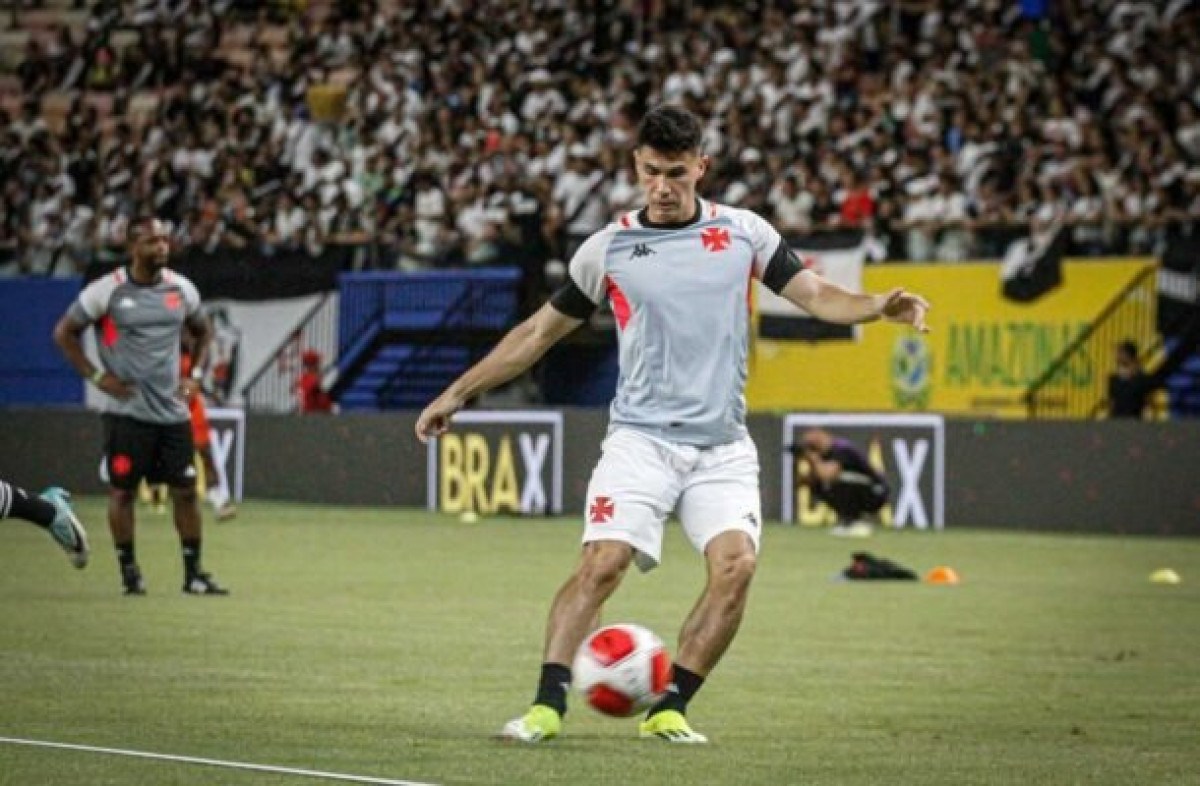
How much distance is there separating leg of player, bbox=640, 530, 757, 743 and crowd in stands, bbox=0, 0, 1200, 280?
19054 mm

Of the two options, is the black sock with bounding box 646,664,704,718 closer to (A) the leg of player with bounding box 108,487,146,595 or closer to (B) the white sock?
(A) the leg of player with bounding box 108,487,146,595

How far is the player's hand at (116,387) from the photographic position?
687 inches

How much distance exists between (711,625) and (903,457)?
63.9 feet

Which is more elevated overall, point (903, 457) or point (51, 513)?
point (51, 513)

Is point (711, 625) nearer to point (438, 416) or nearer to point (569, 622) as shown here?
point (569, 622)

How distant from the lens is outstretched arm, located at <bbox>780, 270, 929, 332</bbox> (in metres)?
9.47

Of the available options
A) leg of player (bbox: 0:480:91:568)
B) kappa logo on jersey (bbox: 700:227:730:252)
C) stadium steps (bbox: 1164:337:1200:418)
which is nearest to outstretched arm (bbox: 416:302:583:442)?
kappa logo on jersey (bbox: 700:227:730:252)

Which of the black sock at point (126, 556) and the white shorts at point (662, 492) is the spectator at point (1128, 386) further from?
the white shorts at point (662, 492)

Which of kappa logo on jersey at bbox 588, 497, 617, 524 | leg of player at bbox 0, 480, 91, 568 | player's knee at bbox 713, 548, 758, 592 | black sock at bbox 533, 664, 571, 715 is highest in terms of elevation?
kappa logo on jersey at bbox 588, 497, 617, 524

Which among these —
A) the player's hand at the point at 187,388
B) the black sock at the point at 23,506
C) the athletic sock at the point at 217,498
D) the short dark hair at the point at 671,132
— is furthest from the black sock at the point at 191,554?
the athletic sock at the point at 217,498

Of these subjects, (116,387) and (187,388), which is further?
(187,388)

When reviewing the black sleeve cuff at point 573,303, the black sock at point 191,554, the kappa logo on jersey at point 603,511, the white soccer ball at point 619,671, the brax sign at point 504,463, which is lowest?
the brax sign at point 504,463

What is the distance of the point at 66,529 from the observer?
580 inches

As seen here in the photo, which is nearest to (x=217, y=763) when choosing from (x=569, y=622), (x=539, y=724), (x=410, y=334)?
(x=539, y=724)
